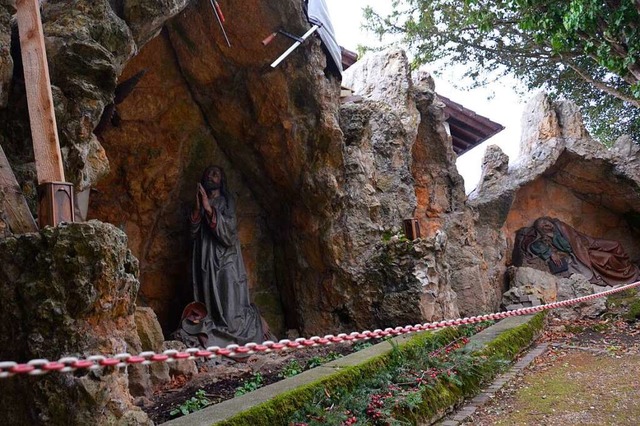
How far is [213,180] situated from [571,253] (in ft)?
30.1

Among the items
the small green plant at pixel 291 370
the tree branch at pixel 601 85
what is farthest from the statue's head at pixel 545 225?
the small green plant at pixel 291 370

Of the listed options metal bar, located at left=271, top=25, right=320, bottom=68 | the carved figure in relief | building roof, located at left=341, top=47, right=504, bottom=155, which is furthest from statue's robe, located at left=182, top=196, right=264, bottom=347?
the carved figure in relief

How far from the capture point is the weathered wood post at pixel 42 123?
10.1 ft

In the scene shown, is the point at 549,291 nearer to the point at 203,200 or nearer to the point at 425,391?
the point at 425,391

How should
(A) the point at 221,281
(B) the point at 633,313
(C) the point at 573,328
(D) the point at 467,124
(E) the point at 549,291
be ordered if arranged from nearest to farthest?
1. (A) the point at 221,281
2. (C) the point at 573,328
3. (B) the point at 633,313
4. (E) the point at 549,291
5. (D) the point at 467,124

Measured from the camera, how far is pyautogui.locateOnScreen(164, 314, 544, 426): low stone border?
132 inches

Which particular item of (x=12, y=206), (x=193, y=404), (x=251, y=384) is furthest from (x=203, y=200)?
(x=12, y=206)

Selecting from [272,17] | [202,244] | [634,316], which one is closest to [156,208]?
[202,244]

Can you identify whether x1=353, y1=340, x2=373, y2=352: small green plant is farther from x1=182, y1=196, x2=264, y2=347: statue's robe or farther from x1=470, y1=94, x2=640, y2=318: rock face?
x1=470, y1=94, x2=640, y2=318: rock face

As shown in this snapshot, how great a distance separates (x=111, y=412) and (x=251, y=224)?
5183mm

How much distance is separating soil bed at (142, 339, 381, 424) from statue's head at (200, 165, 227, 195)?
2093 mm

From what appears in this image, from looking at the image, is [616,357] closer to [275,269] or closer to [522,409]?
[522,409]

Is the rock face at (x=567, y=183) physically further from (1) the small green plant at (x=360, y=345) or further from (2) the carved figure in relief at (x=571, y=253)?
(1) the small green plant at (x=360, y=345)

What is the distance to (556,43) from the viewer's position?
10250 millimetres
